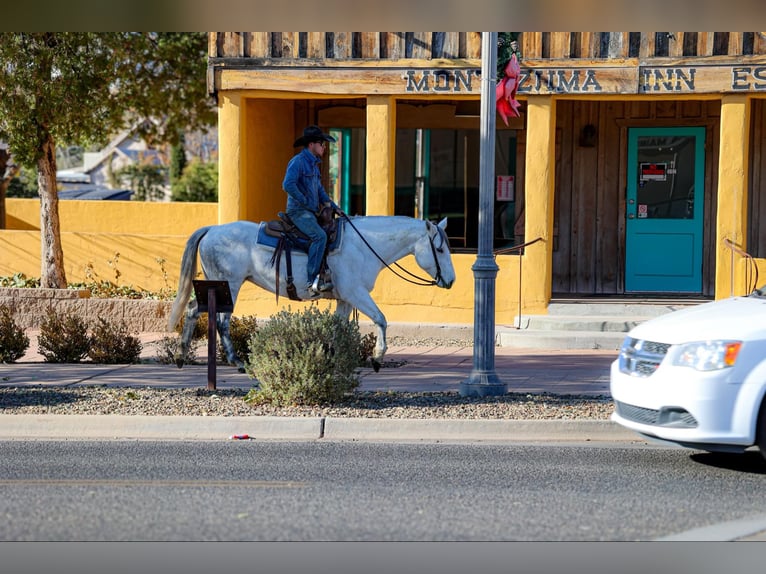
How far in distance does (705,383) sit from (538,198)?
30.1ft

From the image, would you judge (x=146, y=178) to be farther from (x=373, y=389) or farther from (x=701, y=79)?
(x=373, y=389)

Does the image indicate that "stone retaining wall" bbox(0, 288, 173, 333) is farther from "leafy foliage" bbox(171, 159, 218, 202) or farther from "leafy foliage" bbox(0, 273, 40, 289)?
"leafy foliage" bbox(171, 159, 218, 202)

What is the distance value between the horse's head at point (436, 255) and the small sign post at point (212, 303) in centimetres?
259

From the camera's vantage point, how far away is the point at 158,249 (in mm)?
20312

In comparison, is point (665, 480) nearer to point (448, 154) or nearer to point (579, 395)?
point (579, 395)

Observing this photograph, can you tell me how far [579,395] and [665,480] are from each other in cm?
334

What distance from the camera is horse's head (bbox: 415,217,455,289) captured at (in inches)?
537

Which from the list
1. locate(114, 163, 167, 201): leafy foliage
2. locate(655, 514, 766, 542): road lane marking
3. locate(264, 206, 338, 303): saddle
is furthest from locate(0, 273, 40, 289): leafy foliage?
locate(114, 163, 167, 201): leafy foliage

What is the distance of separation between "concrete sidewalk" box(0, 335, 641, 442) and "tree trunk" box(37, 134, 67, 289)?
4515 millimetres

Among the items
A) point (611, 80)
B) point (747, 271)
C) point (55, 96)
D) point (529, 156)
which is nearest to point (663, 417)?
point (747, 271)

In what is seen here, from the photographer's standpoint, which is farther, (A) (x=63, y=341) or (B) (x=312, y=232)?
(A) (x=63, y=341)

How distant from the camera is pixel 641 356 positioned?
893 centimetres
